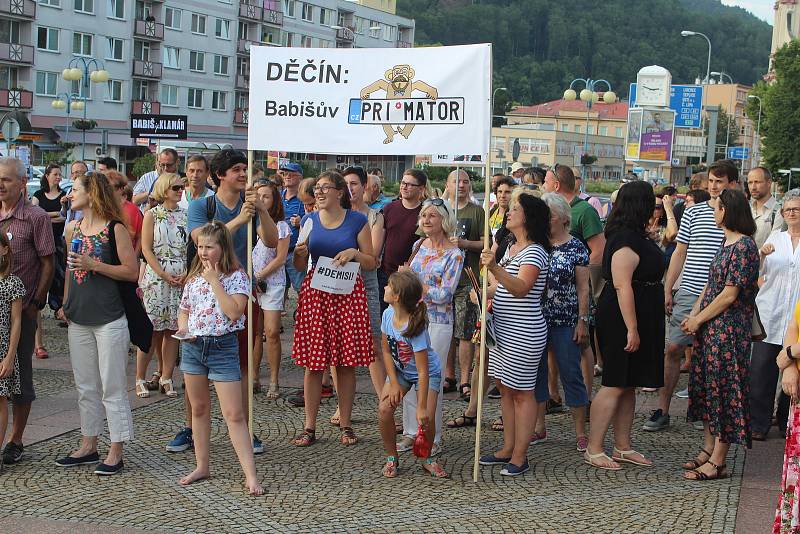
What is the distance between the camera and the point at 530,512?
625 cm

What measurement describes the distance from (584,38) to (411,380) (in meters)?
171

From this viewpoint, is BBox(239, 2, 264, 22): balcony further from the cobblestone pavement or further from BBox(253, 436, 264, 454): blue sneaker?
BBox(253, 436, 264, 454): blue sneaker

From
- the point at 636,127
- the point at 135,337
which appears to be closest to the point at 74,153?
the point at 636,127

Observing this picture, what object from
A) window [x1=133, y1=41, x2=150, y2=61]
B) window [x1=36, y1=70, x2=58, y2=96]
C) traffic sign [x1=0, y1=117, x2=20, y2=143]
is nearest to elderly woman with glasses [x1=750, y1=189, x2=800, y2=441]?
traffic sign [x1=0, y1=117, x2=20, y2=143]

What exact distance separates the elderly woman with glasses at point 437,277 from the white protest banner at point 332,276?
0.49m

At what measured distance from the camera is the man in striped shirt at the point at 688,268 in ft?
28.5

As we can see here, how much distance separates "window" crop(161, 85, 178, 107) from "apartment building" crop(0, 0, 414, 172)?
0.07 meters

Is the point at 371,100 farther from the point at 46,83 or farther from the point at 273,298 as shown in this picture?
the point at 46,83

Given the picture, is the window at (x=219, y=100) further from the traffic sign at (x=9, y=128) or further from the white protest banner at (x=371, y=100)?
the white protest banner at (x=371, y=100)

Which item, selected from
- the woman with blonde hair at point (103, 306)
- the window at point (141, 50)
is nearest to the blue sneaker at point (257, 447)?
the woman with blonde hair at point (103, 306)

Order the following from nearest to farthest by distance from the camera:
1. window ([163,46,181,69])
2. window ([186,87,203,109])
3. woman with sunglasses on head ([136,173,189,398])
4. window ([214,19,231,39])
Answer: woman with sunglasses on head ([136,173,189,398]) < window ([163,46,181,69]) < window ([186,87,203,109]) < window ([214,19,231,39])

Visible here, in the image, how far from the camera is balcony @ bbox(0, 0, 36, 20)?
58031 mm

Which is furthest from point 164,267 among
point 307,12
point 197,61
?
point 307,12

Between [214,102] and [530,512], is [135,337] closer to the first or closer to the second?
[530,512]
